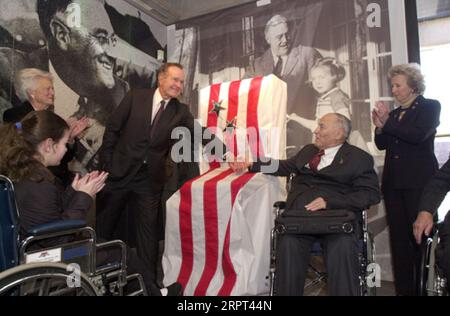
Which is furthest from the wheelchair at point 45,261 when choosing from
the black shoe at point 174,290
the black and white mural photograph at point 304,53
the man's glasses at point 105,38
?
the black and white mural photograph at point 304,53

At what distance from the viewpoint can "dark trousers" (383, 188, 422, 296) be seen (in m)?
2.44

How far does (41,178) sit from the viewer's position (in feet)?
5.56

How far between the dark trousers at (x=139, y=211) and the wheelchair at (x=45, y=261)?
971 mm

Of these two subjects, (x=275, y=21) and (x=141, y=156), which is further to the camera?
(x=275, y=21)

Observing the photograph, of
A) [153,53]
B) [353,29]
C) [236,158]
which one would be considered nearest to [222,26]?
[153,53]

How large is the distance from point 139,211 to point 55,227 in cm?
132

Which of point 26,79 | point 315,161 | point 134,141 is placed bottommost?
point 315,161

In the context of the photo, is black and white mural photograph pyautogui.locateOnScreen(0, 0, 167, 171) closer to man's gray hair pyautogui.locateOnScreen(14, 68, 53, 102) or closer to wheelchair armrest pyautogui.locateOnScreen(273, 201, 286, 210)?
man's gray hair pyautogui.locateOnScreen(14, 68, 53, 102)

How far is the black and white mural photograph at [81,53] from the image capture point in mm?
2818

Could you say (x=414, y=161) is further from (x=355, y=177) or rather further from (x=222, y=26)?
(x=222, y=26)

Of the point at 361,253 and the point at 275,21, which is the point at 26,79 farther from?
the point at 361,253

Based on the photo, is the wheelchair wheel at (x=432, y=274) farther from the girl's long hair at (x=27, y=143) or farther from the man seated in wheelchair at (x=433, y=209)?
the girl's long hair at (x=27, y=143)

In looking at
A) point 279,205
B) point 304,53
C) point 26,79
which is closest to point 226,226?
point 279,205

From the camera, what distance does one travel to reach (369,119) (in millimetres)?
3309
